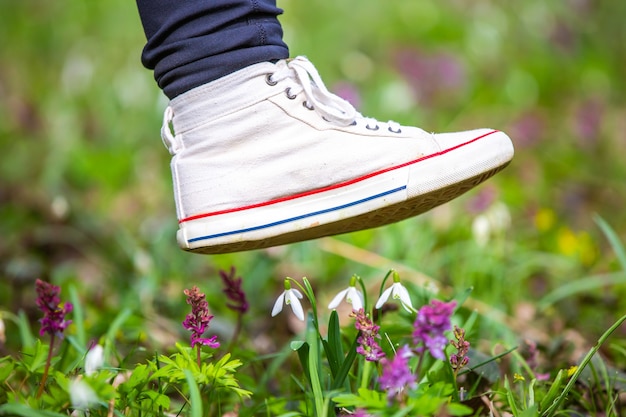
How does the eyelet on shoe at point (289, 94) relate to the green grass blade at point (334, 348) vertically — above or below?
above

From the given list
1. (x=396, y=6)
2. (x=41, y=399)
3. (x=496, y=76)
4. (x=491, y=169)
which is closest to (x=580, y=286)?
(x=491, y=169)

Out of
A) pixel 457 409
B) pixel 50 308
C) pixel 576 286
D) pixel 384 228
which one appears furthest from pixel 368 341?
pixel 384 228

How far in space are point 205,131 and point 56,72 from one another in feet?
11.1

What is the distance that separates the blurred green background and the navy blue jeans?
2.14 ft

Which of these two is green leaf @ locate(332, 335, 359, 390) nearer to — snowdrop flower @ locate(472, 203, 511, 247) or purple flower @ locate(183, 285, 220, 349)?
purple flower @ locate(183, 285, 220, 349)

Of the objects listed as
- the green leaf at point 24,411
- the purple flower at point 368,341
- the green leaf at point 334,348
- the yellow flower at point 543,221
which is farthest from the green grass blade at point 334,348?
the yellow flower at point 543,221

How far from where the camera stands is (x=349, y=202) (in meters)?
1.53

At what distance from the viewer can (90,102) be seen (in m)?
4.16

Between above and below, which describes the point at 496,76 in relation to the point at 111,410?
above

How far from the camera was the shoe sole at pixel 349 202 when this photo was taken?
4.95 feet

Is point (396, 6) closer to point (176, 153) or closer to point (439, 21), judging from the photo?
point (439, 21)

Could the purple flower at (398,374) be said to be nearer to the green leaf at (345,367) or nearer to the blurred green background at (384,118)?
the green leaf at (345,367)

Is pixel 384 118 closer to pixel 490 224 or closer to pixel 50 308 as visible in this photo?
pixel 490 224

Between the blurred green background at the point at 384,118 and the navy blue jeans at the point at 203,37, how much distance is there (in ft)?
2.14
